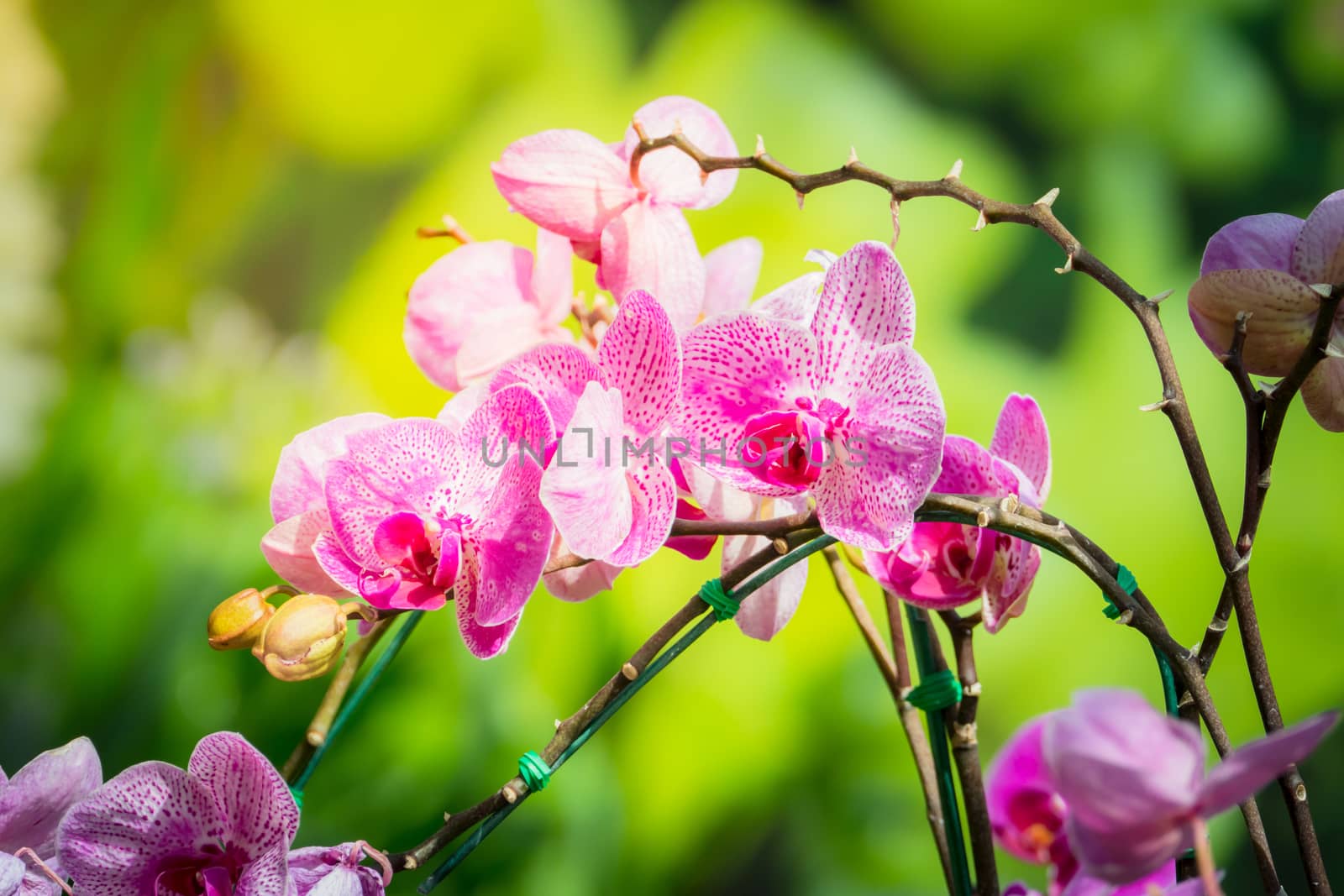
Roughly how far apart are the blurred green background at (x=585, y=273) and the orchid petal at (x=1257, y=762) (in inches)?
35.7

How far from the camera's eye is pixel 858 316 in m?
0.29

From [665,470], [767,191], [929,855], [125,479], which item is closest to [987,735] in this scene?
[929,855]

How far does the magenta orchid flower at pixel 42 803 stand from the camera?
0.31 metres

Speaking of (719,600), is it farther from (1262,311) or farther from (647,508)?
(1262,311)

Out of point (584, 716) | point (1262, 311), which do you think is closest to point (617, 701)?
point (584, 716)

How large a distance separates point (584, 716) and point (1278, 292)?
250 millimetres

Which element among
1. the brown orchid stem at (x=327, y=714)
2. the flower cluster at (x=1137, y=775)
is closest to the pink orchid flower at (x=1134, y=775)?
the flower cluster at (x=1137, y=775)

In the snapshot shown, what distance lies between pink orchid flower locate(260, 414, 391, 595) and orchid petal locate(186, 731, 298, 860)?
0.06 metres

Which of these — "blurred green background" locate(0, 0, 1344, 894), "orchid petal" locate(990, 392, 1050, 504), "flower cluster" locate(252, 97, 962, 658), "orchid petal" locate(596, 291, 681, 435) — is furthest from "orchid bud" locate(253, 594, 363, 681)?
"blurred green background" locate(0, 0, 1344, 894)

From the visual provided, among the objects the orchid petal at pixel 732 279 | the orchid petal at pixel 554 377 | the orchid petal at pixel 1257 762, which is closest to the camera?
the orchid petal at pixel 1257 762

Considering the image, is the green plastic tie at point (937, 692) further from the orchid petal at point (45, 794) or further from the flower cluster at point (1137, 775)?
the orchid petal at point (45, 794)

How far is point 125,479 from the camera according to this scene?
1.21 m

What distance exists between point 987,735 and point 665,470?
95 cm

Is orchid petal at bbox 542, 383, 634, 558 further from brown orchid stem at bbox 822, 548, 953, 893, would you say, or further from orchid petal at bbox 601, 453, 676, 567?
brown orchid stem at bbox 822, 548, 953, 893
